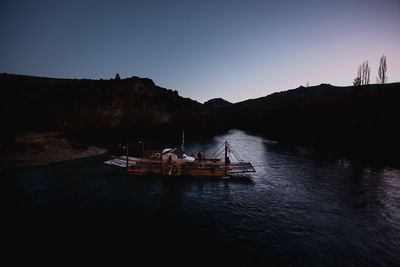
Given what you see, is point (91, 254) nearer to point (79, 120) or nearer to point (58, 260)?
point (58, 260)

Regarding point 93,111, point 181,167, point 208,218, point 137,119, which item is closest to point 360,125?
point 181,167

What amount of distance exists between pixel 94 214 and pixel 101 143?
161 feet

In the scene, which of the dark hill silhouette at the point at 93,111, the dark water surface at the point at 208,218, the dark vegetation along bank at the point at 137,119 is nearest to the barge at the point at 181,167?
the dark water surface at the point at 208,218

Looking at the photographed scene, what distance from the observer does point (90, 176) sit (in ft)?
103

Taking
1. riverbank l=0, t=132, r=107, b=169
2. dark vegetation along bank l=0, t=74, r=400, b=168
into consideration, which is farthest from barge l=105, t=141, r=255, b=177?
dark vegetation along bank l=0, t=74, r=400, b=168

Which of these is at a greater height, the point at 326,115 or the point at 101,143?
the point at 326,115

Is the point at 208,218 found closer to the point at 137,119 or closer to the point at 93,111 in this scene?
the point at 93,111

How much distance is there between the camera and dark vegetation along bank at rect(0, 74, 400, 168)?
160 feet

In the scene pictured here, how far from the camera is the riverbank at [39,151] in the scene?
36.3 meters

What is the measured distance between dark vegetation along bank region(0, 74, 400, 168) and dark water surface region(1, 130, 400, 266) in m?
19.1

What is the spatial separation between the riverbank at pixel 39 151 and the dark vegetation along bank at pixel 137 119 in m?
0.25

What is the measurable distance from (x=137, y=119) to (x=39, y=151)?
54.3 m

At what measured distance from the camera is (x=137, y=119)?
3664 inches

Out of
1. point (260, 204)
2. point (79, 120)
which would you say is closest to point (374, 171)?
point (260, 204)
